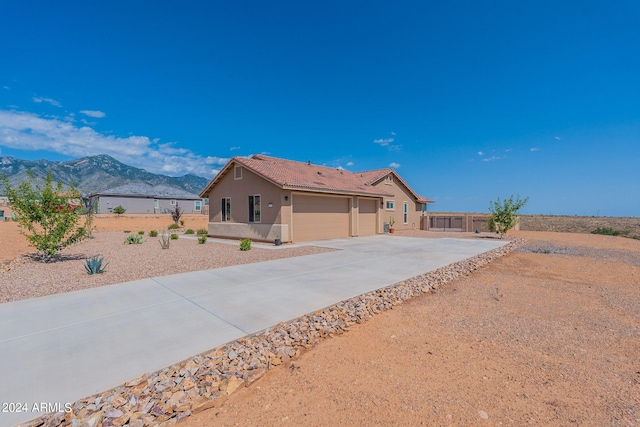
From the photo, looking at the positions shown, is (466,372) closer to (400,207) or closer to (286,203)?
(286,203)

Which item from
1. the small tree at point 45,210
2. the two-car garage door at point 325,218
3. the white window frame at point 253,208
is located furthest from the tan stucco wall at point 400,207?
the small tree at point 45,210

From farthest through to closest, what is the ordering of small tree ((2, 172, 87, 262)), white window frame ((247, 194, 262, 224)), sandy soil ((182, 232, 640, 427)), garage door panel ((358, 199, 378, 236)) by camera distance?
garage door panel ((358, 199, 378, 236))
white window frame ((247, 194, 262, 224))
small tree ((2, 172, 87, 262))
sandy soil ((182, 232, 640, 427))

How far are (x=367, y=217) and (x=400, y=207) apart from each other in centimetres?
605

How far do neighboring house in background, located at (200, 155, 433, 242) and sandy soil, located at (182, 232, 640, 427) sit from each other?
374 inches

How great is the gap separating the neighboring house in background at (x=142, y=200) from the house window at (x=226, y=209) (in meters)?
25.7

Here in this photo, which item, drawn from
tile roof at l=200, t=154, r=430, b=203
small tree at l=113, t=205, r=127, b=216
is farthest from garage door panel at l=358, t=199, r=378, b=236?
small tree at l=113, t=205, r=127, b=216

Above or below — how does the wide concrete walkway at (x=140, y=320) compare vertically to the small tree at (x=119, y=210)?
below

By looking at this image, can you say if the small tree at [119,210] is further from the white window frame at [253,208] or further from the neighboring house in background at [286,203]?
the white window frame at [253,208]

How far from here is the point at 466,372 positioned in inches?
137

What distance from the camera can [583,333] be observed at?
4547 millimetres

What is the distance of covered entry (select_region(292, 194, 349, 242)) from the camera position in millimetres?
15188

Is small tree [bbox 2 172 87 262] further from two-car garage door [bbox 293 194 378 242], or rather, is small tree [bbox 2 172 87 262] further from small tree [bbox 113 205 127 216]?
small tree [bbox 113 205 127 216]

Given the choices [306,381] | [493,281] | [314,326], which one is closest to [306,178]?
[493,281]

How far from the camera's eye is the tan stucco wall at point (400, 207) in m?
22.7
